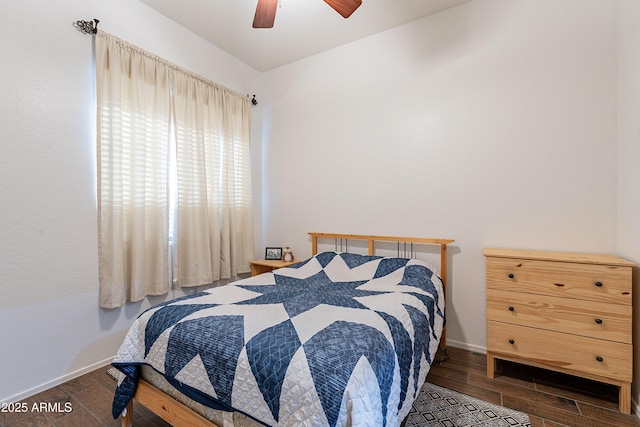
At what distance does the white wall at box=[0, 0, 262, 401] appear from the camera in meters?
1.75

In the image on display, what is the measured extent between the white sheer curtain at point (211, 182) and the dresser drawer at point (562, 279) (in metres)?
2.45

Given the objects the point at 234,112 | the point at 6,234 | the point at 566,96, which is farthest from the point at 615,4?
the point at 6,234

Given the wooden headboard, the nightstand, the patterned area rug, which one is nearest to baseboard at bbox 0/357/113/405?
the nightstand

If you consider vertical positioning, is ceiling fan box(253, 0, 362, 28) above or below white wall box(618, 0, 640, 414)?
above

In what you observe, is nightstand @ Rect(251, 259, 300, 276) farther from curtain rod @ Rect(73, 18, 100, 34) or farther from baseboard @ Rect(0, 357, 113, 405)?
curtain rod @ Rect(73, 18, 100, 34)

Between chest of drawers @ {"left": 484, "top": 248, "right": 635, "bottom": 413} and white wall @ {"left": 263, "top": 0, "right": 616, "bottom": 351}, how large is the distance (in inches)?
14.4

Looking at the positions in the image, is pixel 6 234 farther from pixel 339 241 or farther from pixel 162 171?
pixel 339 241

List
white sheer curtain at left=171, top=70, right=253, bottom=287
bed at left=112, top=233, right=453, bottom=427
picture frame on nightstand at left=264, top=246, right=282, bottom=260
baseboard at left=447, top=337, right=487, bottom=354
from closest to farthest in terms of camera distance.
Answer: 1. bed at left=112, top=233, right=453, bottom=427
2. baseboard at left=447, top=337, right=487, bottom=354
3. white sheer curtain at left=171, top=70, right=253, bottom=287
4. picture frame on nightstand at left=264, top=246, right=282, bottom=260

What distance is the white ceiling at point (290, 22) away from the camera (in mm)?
2408

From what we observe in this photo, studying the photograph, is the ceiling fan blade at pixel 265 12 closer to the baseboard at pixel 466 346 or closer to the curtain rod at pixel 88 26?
the curtain rod at pixel 88 26

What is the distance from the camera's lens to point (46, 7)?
1.89 metres

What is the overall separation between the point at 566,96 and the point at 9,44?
372 centimetres

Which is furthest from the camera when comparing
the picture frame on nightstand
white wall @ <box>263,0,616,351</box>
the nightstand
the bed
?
the picture frame on nightstand

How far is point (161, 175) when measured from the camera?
248 centimetres
